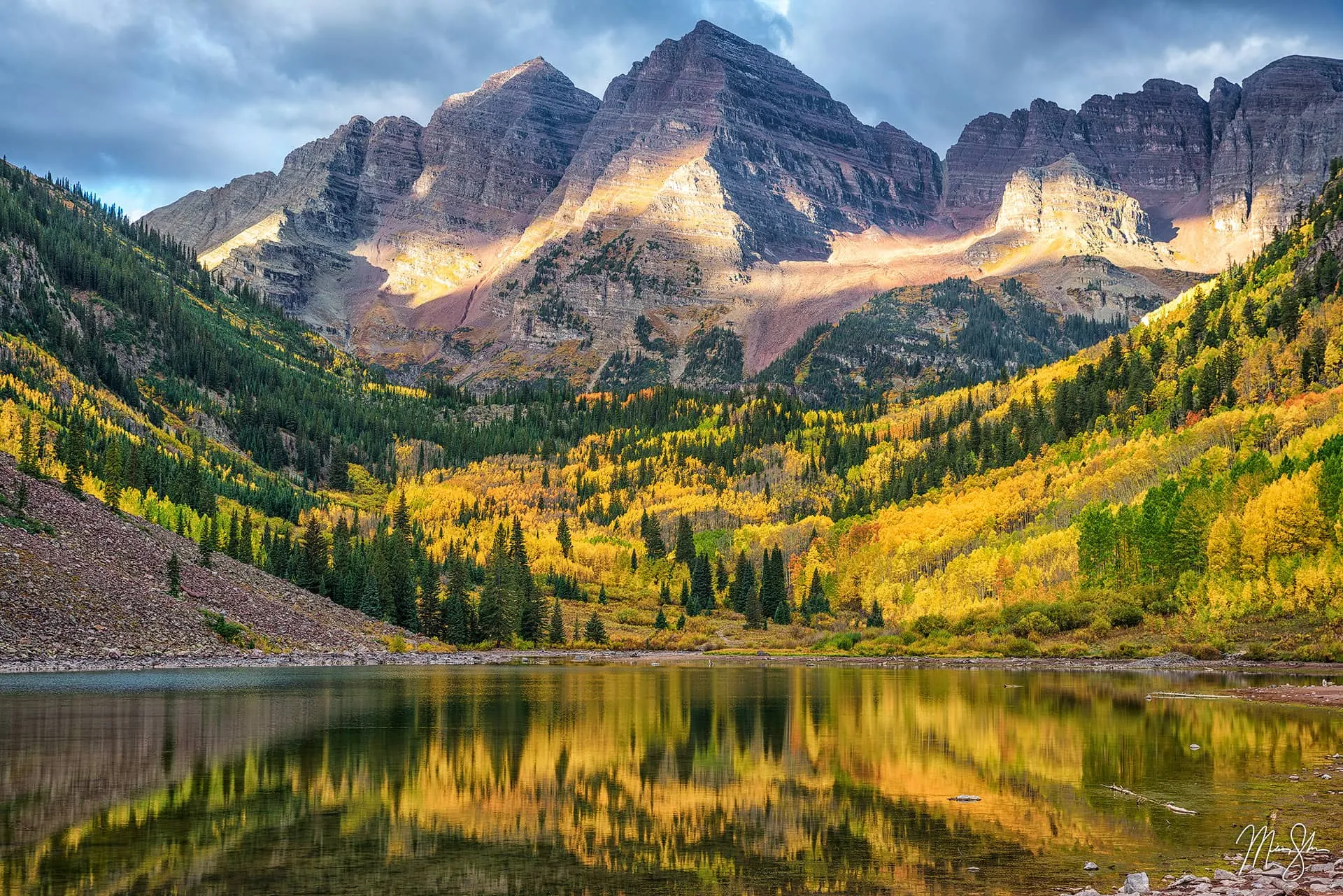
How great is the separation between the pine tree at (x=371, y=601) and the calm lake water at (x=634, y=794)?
278 feet

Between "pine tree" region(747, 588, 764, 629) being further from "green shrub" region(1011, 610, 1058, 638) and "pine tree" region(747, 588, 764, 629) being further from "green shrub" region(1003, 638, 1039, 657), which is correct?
"green shrub" region(1003, 638, 1039, 657)

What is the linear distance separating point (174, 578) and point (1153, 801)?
97.0 meters

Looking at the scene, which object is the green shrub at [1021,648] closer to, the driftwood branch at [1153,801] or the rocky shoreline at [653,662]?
the rocky shoreline at [653,662]

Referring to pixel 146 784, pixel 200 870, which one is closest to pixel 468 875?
pixel 200 870

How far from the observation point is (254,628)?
116 metres

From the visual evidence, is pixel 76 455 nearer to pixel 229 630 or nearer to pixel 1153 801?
pixel 229 630

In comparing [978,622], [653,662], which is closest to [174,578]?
[653,662]

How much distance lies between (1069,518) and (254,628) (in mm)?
103258

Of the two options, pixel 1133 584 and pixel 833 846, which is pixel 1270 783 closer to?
pixel 833 846

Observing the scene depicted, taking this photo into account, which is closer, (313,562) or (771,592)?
(313,562)

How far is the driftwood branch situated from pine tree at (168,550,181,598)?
3687 inches

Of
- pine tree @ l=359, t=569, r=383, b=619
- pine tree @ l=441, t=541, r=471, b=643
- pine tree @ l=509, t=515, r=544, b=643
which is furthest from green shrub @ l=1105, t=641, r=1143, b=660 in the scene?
pine tree @ l=359, t=569, r=383, b=619

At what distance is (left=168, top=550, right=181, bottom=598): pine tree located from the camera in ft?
352
